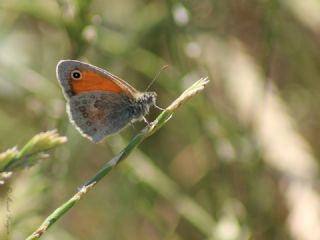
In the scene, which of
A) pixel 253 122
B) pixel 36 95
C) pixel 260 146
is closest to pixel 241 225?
pixel 260 146

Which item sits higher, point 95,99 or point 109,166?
point 95,99

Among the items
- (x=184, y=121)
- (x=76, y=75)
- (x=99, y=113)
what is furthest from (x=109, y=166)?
(x=184, y=121)

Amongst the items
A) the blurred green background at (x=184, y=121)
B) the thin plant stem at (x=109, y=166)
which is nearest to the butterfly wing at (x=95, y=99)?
the blurred green background at (x=184, y=121)

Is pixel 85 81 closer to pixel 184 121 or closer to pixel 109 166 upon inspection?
pixel 109 166

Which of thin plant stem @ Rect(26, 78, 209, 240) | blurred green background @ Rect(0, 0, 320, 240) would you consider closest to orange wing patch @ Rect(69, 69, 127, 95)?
blurred green background @ Rect(0, 0, 320, 240)

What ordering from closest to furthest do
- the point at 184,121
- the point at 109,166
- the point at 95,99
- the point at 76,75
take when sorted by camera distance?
the point at 109,166 → the point at 76,75 → the point at 95,99 → the point at 184,121

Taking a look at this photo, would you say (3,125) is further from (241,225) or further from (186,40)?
(241,225)

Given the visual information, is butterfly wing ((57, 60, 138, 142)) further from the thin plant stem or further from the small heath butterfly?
the thin plant stem
